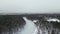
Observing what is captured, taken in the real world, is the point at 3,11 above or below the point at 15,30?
above

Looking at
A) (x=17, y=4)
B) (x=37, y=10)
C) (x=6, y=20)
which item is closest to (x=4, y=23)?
(x=6, y=20)

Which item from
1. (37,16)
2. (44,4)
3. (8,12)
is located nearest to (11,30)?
(8,12)

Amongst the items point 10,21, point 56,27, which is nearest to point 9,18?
point 10,21

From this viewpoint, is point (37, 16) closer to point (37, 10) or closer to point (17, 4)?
point (37, 10)

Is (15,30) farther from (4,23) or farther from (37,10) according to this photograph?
(37,10)

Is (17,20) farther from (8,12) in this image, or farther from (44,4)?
(44,4)

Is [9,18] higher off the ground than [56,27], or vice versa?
[9,18]

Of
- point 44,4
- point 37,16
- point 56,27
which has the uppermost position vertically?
point 44,4
